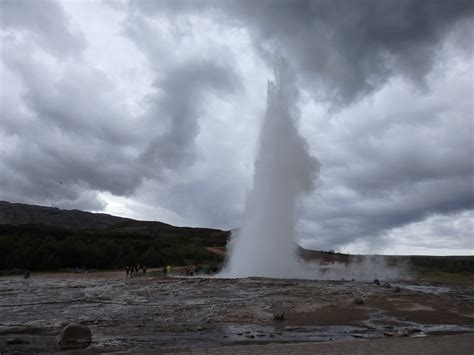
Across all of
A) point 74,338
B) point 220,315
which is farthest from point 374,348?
point 220,315

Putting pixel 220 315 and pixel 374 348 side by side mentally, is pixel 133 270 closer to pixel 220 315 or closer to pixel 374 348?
pixel 220 315

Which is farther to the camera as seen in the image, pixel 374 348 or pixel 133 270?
pixel 133 270

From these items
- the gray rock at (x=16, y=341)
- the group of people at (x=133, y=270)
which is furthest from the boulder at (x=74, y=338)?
the group of people at (x=133, y=270)

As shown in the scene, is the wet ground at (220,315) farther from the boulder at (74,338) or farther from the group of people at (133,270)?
the group of people at (133,270)

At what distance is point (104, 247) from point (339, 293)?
46259mm

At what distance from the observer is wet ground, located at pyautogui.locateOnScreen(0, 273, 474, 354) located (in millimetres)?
11680

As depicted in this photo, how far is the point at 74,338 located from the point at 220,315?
633 centimetres

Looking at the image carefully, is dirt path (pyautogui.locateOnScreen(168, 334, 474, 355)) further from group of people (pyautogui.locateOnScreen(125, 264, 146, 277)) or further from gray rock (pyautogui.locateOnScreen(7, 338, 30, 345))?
group of people (pyautogui.locateOnScreen(125, 264, 146, 277))

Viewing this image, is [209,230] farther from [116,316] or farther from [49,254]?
[116,316]

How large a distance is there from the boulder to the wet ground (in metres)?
0.20

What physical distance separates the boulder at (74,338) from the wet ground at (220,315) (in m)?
0.20

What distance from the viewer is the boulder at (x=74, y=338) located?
10626 millimetres

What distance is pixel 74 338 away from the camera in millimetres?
10828

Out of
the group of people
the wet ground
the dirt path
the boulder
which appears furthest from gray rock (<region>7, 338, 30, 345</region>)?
the group of people
